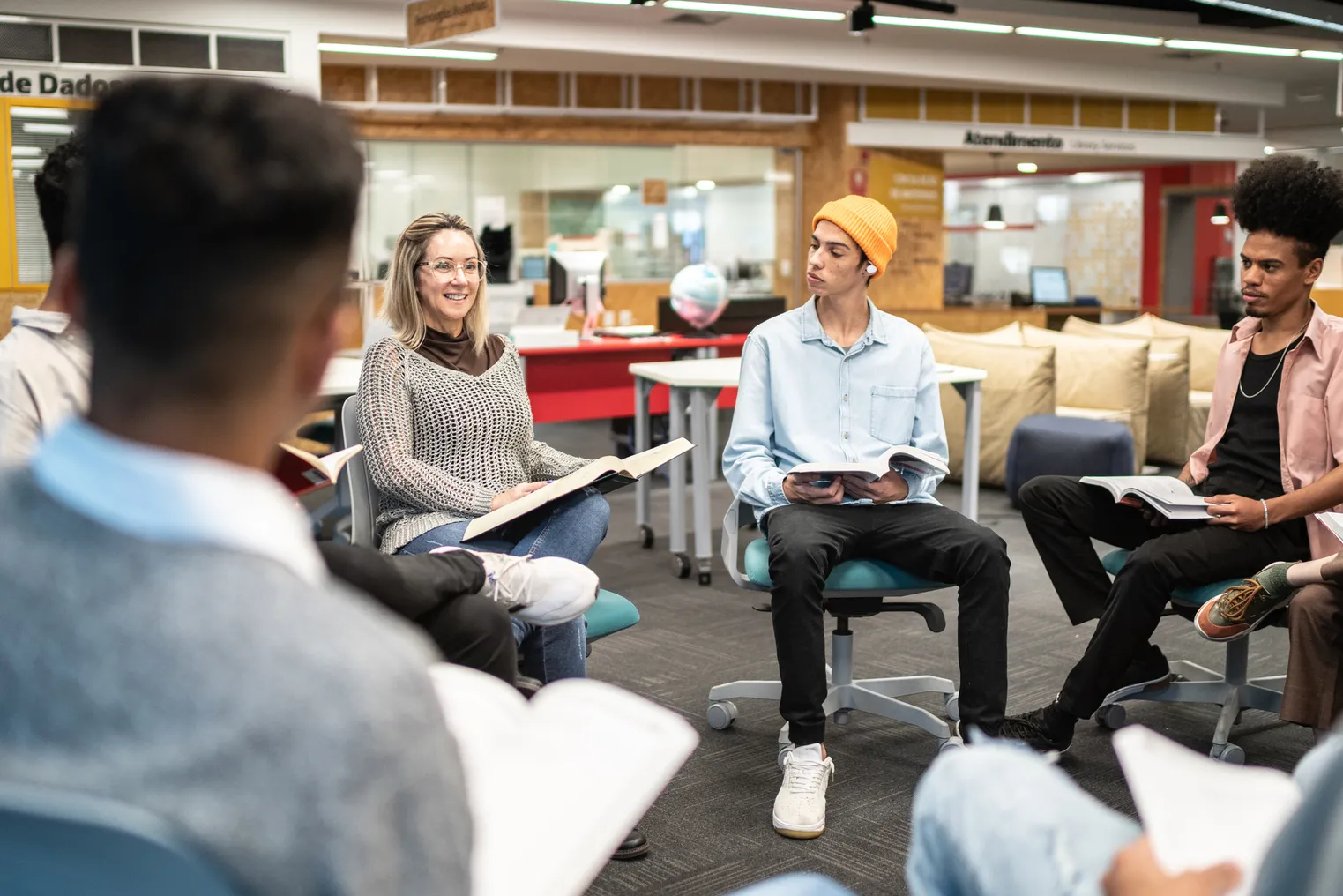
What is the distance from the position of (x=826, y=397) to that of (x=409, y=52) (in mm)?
7273

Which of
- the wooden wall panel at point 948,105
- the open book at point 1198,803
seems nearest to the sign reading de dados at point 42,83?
the open book at point 1198,803

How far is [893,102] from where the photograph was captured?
11.8 m

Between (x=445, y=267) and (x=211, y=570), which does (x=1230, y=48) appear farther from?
(x=211, y=570)

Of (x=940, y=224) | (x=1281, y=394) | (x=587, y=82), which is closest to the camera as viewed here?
(x=1281, y=394)

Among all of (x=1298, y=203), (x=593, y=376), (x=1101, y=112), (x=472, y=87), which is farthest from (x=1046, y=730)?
(x=1101, y=112)

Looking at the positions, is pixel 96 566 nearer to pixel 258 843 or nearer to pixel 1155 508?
pixel 258 843

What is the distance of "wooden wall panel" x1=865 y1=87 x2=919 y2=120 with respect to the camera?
38.4 feet

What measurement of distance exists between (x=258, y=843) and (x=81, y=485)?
19cm

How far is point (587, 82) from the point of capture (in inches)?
424

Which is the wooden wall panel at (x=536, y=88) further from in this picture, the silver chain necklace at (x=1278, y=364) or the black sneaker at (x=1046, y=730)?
the black sneaker at (x=1046, y=730)

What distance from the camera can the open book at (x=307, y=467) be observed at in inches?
98.9

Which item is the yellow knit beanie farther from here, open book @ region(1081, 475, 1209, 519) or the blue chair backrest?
the blue chair backrest

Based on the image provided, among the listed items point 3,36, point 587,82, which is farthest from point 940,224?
point 3,36

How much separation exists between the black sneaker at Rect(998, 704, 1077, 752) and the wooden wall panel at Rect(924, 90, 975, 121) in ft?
32.9
